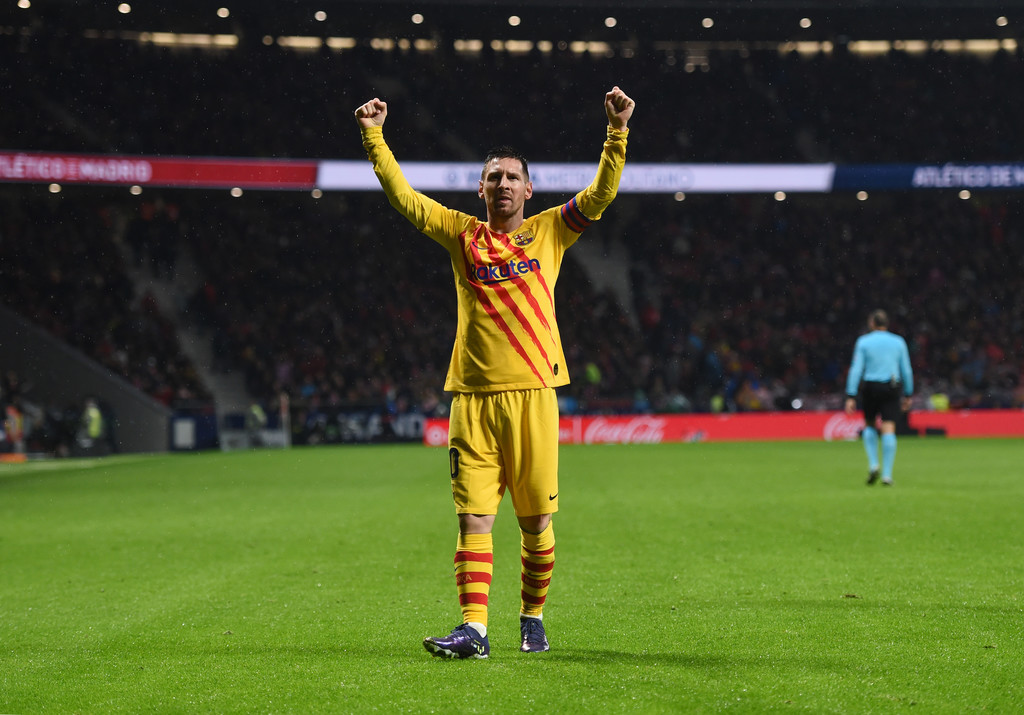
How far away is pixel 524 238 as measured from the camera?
4820mm

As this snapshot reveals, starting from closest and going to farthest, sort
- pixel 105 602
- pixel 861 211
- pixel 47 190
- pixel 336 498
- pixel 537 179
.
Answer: pixel 105 602, pixel 336 498, pixel 537 179, pixel 47 190, pixel 861 211

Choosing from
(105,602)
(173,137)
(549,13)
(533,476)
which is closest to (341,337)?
(173,137)

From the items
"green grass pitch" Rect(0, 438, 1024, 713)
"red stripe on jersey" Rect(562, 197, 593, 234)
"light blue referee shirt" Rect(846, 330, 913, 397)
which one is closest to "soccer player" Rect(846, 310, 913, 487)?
"light blue referee shirt" Rect(846, 330, 913, 397)

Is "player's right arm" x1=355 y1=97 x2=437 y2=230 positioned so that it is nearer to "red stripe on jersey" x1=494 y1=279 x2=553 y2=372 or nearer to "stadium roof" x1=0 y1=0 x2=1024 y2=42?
"red stripe on jersey" x1=494 y1=279 x2=553 y2=372

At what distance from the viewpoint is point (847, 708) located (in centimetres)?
367

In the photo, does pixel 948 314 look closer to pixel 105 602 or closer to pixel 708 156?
pixel 708 156

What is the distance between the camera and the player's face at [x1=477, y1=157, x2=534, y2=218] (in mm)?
4758

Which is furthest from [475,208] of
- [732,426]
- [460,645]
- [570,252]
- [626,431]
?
[460,645]

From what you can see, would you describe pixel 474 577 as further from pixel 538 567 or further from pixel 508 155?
pixel 508 155

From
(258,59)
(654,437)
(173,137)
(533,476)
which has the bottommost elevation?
(654,437)

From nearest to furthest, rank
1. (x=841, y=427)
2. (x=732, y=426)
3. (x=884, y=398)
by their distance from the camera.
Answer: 1. (x=884, y=398)
2. (x=841, y=427)
3. (x=732, y=426)

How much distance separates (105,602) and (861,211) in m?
33.2

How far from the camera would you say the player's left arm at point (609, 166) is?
4660mm

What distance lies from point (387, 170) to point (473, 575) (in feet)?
6.17
